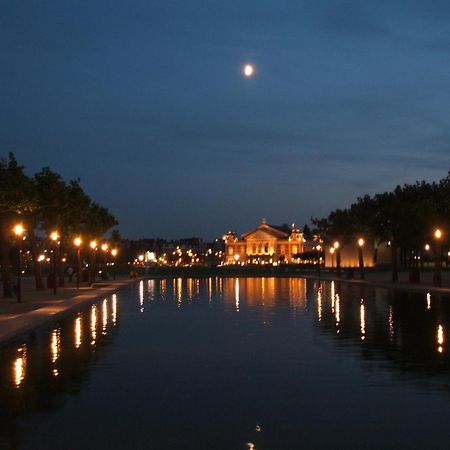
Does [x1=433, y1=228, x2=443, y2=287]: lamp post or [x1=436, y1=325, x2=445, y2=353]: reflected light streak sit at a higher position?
[x1=433, y1=228, x2=443, y2=287]: lamp post

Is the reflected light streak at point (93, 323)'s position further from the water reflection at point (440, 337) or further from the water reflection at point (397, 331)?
the water reflection at point (440, 337)

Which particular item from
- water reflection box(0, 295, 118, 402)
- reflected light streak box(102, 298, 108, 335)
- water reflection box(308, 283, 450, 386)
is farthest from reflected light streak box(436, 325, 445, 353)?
reflected light streak box(102, 298, 108, 335)

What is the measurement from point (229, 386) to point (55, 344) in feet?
27.5

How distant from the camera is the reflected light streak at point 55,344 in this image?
18.3 m

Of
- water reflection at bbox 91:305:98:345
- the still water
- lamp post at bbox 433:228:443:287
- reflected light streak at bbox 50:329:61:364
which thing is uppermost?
lamp post at bbox 433:228:443:287

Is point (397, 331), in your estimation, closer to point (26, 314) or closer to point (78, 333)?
point (78, 333)

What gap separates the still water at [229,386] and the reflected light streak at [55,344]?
0.16ft

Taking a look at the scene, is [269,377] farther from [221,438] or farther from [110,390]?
[221,438]

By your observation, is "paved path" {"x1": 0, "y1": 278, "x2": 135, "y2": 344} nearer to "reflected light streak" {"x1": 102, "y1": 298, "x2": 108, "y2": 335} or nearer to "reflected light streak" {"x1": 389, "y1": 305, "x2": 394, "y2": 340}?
"reflected light streak" {"x1": 102, "y1": 298, "x2": 108, "y2": 335}

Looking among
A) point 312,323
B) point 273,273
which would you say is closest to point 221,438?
point 312,323

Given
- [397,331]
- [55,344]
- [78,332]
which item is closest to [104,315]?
[78,332]

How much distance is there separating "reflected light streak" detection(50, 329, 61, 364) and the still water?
1.9 inches

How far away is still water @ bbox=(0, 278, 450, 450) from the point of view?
32.7 feet

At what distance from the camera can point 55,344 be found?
20.8 metres
